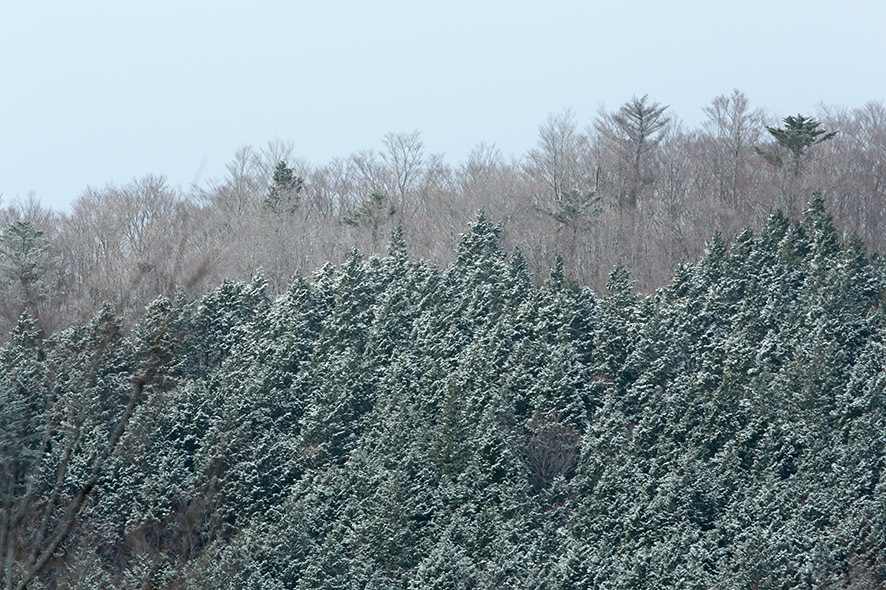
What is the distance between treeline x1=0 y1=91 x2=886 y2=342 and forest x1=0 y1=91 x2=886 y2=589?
0.26 meters

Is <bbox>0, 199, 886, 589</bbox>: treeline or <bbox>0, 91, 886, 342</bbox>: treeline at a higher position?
<bbox>0, 91, 886, 342</bbox>: treeline

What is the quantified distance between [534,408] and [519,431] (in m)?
0.95

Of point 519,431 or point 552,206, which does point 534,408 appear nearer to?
point 519,431

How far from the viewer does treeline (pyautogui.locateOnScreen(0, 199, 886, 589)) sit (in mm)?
23156

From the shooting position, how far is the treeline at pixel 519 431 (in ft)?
76.0

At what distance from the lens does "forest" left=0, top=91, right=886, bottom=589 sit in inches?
911

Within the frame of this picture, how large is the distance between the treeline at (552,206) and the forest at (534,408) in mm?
256

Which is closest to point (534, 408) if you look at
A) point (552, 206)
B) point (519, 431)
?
point (519, 431)

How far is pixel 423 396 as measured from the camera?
96.2 feet

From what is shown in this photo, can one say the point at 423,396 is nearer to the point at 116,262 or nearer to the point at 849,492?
the point at 849,492

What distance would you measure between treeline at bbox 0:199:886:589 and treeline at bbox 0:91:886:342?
5.32m

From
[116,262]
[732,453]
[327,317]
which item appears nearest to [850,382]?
[732,453]

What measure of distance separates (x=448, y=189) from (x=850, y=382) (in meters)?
28.9

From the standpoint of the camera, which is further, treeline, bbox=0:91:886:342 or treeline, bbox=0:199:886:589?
treeline, bbox=0:91:886:342
